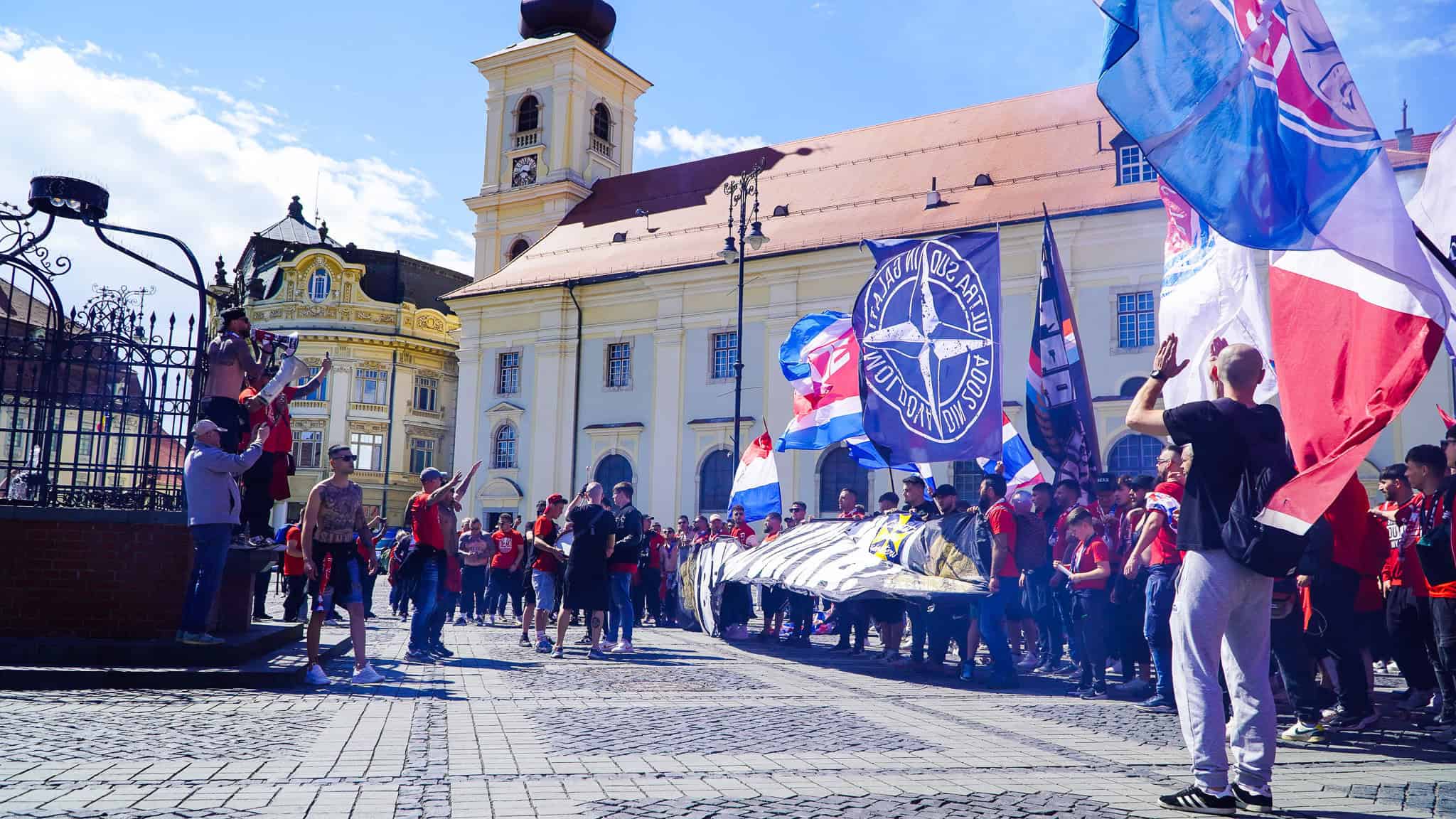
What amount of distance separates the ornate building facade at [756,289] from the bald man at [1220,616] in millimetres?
24412

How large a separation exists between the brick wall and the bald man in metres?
7.40

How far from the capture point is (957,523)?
422 inches

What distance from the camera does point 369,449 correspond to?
5522cm

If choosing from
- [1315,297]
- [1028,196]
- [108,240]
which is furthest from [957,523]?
[1028,196]

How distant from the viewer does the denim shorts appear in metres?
13.2

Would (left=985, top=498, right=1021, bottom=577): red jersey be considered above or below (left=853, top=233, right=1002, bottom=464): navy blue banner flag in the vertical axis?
below

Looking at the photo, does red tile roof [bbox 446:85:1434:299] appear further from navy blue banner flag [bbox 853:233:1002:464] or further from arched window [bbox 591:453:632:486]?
navy blue banner flag [bbox 853:233:1002:464]

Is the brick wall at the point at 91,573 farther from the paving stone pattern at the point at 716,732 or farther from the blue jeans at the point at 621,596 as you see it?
the blue jeans at the point at 621,596

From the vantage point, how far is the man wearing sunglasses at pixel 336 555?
29.2 ft

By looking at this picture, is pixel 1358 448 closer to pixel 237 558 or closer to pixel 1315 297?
pixel 1315 297

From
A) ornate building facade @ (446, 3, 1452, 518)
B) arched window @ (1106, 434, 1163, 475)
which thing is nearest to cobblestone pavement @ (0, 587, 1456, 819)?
arched window @ (1106, 434, 1163, 475)

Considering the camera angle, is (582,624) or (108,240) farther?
(582,624)

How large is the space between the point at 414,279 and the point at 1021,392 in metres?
39.6

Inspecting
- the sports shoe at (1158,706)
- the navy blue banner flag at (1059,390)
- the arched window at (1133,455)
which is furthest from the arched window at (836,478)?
the sports shoe at (1158,706)
